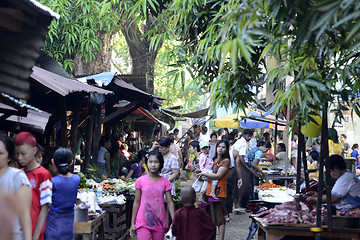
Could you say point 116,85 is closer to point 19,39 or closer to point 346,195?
point 19,39

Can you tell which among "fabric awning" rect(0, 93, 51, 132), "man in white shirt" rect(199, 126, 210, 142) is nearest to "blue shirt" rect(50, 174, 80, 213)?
"fabric awning" rect(0, 93, 51, 132)

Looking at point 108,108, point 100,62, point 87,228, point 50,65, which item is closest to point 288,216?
point 87,228

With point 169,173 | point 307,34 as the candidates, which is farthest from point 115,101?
point 307,34

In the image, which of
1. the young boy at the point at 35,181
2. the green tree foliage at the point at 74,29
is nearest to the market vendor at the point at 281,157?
the green tree foliage at the point at 74,29

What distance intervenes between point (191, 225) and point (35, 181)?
201 cm

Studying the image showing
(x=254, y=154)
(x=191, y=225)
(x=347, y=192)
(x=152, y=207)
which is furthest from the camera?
(x=254, y=154)

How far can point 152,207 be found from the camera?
6.14 meters

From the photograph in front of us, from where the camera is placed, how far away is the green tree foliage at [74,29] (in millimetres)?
14312

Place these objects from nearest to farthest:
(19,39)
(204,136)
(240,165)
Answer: (19,39) → (240,165) → (204,136)

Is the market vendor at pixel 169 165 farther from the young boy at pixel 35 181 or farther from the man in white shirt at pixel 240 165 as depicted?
the man in white shirt at pixel 240 165

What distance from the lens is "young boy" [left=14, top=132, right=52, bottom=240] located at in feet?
15.3

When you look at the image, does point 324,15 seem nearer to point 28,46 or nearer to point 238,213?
point 28,46

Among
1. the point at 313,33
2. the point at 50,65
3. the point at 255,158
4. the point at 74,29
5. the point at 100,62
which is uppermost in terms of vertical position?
the point at 74,29

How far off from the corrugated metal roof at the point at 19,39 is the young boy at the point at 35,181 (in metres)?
1.28
